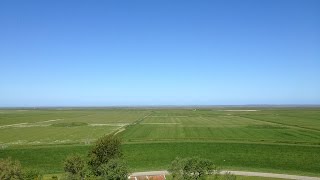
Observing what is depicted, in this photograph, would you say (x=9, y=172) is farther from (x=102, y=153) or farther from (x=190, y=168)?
(x=190, y=168)

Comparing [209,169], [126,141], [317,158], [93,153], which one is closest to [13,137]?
[126,141]

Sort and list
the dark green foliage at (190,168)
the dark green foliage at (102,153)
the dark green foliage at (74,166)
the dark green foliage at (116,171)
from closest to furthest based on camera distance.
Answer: the dark green foliage at (190,168) < the dark green foliage at (116,171) < the dark green foliage at (74,166) < the dark green foliage at (102,153)

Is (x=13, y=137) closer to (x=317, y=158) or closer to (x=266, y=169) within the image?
(x=266, y=169)

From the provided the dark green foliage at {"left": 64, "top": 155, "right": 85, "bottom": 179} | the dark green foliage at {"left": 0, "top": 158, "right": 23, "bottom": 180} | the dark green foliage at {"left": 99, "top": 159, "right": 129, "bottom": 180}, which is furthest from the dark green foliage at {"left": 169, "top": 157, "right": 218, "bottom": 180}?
→ the dark green foliage at {"left": 0, "top": 158, "right": 23, "bottom": 180}

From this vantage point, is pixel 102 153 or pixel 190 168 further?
pixel 102 153

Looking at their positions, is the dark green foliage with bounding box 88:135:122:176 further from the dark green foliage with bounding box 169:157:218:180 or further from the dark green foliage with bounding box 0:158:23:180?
the dark green foliage with bounding box 169:157:218:180

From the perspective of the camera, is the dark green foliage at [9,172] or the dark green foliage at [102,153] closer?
the dark green foliage at [9,172]

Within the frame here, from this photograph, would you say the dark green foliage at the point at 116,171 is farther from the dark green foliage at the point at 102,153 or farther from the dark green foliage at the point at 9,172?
the dark green foliage at the point at 9,172

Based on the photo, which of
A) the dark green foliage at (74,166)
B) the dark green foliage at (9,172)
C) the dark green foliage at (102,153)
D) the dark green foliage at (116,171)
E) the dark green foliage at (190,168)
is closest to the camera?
the dark green foliage at (9,172)

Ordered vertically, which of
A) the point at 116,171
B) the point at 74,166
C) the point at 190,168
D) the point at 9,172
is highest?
the point at 190,168

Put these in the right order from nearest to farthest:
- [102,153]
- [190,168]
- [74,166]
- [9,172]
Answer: [9,172]
[190,168]
[74,166]
[102,153]

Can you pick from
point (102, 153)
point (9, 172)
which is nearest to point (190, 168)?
point (102, 153)

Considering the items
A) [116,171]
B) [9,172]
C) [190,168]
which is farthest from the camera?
[116,171]

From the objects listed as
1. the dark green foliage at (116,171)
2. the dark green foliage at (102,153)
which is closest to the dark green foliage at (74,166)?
the dark green foliage at (116,171)
